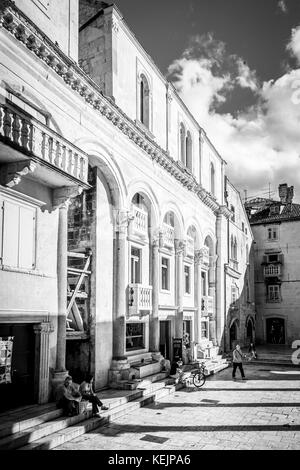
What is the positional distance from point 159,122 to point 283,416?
14265mm

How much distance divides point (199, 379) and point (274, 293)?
2318 centimetres

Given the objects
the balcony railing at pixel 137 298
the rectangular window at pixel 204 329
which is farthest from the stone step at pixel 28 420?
the rectangular window at pixel 204 329

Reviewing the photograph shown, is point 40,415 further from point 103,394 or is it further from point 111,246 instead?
point 111,246

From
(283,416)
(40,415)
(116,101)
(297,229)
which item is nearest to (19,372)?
(40,415)

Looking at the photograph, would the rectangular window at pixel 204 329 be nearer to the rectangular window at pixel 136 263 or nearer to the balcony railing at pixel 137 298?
the rectangular window at pixel 136 263

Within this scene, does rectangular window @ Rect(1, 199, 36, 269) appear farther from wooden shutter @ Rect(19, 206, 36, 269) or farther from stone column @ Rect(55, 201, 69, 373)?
stone column @ Rect(55, 201, 69, 373)

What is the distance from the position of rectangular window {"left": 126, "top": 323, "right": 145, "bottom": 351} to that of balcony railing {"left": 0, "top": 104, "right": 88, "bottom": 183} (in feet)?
25.7

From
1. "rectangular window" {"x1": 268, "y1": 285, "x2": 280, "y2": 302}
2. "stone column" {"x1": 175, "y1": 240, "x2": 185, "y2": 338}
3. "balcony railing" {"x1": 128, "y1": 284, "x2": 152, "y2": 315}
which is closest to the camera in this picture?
"balcony railing" {"x1": 128, "y1": 284, "x2": 152, "y2": 315}

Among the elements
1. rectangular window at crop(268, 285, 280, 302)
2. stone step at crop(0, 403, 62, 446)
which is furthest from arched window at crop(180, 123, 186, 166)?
rectangular window at crop(268, 285, 280, 302)

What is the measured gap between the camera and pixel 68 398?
10875 mm

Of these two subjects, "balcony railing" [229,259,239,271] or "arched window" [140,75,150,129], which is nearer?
"arched window" [140,75,150,129]

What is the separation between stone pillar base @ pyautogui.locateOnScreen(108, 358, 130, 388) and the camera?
15062 mm

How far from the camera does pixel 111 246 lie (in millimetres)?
16094

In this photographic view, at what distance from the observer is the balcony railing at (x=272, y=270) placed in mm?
38375
